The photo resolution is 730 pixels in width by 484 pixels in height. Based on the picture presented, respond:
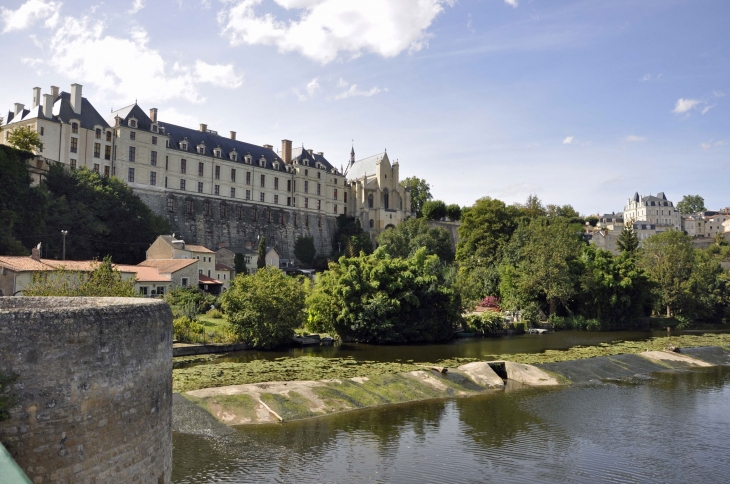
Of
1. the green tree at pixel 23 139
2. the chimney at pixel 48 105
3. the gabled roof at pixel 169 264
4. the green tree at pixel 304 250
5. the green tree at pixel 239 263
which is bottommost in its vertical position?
the gabled roof at pixel 169 264

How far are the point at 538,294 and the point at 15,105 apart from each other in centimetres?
5477

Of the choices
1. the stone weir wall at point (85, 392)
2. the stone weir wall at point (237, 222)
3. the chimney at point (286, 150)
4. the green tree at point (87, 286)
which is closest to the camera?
the stone weir wall at point (85, 392)

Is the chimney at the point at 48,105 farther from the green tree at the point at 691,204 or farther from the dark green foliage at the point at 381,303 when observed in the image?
the green tree at the point at 691,204

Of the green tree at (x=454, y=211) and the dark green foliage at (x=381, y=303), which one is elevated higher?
the green tree at (x=454, y=211)

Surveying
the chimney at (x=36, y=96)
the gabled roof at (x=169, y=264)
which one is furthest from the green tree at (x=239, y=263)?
the chimney at (x=36, y=96)

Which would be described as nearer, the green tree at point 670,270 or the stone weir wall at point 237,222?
the green tree at point 670,270

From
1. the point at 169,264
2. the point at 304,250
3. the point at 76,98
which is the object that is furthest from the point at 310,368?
the point at 304,250

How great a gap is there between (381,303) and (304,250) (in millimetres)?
38969

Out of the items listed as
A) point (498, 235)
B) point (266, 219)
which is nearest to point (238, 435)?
point (498, 235)

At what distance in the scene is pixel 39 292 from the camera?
24.0 m

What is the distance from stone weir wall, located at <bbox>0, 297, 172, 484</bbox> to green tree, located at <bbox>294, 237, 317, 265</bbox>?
66072mm

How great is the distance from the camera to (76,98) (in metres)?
58.2

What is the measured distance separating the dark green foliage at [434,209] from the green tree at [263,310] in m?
59.0

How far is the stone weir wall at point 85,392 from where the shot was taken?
25.1 feet
